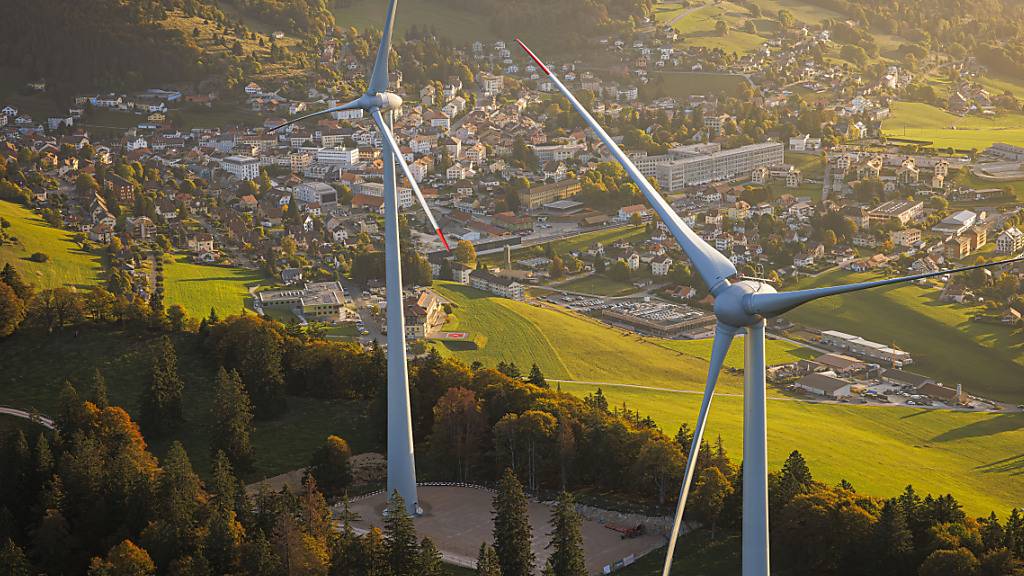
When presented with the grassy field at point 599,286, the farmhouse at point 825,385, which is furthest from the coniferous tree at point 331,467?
the grassy field at point 599,286

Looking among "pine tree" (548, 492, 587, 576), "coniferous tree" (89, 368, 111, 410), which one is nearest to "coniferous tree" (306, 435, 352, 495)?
"coniferous tree" (89, 368, 111, 410)

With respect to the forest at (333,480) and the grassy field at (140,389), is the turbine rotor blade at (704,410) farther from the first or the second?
the grassy field at (140,389)

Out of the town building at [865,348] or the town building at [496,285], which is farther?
the town building at [496,285]

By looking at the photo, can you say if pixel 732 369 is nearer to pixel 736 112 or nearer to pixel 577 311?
pixel 577 311

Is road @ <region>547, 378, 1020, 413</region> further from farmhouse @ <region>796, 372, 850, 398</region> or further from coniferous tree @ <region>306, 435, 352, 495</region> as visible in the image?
coniferous tree @ <region>306, 435, 352, 495</region>

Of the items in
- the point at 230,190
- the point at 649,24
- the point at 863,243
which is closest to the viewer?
the point at 863,243

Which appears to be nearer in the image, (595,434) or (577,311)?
(595,434)

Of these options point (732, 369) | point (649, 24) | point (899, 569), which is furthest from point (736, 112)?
point (899, 569)
